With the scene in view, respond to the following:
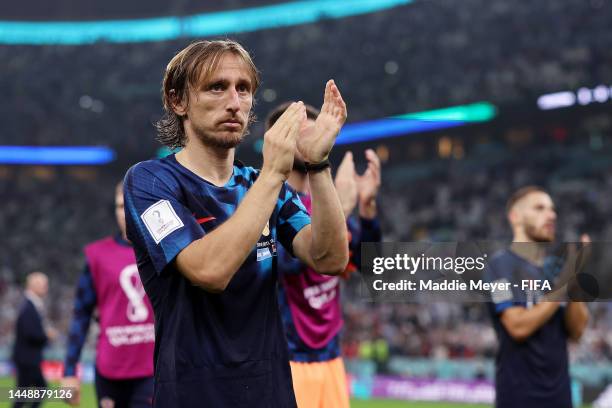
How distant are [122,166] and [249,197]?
109 ft

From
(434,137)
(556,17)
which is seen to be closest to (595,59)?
(556,17)

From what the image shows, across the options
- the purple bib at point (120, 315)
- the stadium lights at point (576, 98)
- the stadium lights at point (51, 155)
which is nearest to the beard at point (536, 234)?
the purple bib at point (120, 315)

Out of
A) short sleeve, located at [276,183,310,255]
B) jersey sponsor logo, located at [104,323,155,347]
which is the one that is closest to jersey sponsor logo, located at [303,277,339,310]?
jersey sponsor logo, located at [104,323,155,347]

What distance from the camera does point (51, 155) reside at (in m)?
35.3

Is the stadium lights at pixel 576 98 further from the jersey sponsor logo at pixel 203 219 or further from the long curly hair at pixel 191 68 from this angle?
the jersey sponsor logo at pixel 203 219

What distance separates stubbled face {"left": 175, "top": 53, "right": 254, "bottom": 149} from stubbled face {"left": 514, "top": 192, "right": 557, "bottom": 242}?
3220 mm

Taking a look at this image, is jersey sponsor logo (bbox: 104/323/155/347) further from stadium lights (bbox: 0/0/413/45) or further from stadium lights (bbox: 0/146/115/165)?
stadium lights (bbox: 0/0/413/45)

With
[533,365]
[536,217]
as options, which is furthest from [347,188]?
[533,365]

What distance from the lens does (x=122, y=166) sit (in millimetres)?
34406

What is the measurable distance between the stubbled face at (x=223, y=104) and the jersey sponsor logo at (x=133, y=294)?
135 inches

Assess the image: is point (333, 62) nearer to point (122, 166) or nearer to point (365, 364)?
point (122, 166)

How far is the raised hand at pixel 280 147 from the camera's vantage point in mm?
2312

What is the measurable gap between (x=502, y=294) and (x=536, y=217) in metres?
0.80

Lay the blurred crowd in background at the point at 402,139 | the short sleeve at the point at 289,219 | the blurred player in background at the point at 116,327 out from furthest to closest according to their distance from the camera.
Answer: the blurred crowd in background at the point at 402,139, the blurred player in background at the point at 116,327, the short sleeve at the point at 289,219
